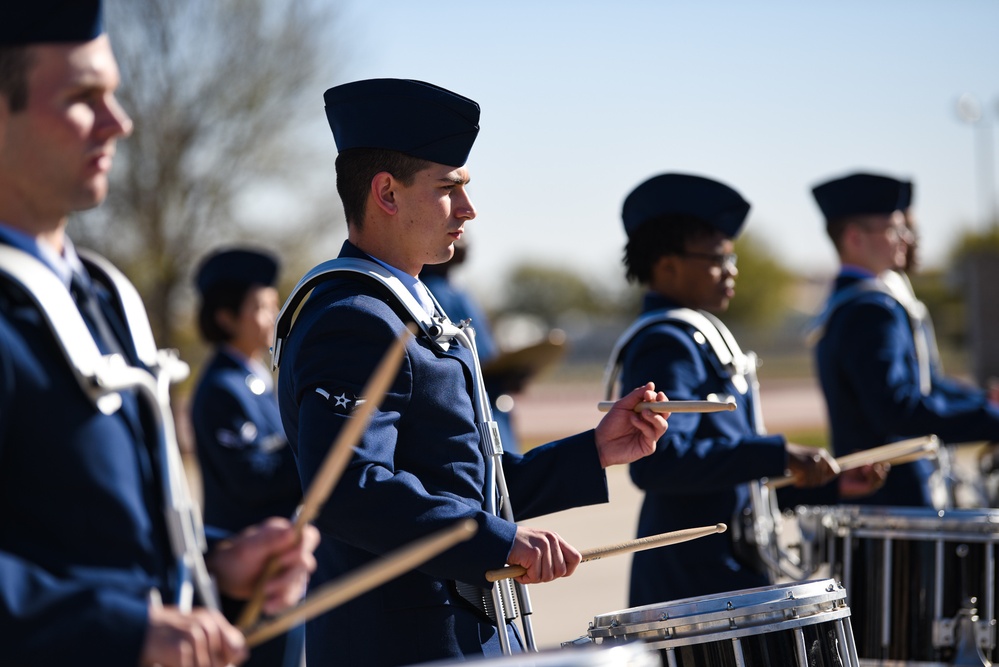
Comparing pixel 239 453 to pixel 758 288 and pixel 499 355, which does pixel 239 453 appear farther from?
pixel 758 288

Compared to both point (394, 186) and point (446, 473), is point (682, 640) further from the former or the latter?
point (394, 186)

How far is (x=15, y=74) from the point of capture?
203 cm

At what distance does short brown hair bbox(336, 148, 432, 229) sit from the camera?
122 inches

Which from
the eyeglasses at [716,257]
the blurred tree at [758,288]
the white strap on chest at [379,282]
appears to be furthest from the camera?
the blurred tree at [758,288]

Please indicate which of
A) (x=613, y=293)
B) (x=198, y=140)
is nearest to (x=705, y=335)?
(x=198, y=140)

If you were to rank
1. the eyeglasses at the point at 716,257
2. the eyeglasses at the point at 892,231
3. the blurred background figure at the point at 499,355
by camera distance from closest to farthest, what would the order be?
the eyeglasses at the point at 716,257, the eyeglasses at the point at 892,231, the blurred background figure at the point at 499,355

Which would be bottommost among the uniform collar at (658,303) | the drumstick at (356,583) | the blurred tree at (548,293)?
the drumstick at (356,583)

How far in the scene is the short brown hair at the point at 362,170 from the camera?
311 centimetres

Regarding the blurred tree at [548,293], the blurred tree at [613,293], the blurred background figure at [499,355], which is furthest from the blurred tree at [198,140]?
the blurred tree at [548,293]

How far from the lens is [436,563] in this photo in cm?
278

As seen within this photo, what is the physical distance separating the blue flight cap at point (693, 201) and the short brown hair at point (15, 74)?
2.82 metres

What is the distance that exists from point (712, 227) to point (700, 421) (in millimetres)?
734

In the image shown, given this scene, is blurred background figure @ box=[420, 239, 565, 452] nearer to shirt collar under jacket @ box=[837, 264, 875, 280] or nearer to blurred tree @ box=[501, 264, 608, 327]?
shirt collar under jacket @ box=[837, 264, 875, 280]

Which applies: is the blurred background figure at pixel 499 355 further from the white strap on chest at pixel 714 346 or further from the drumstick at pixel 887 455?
the drumstick at pixel 887 455
